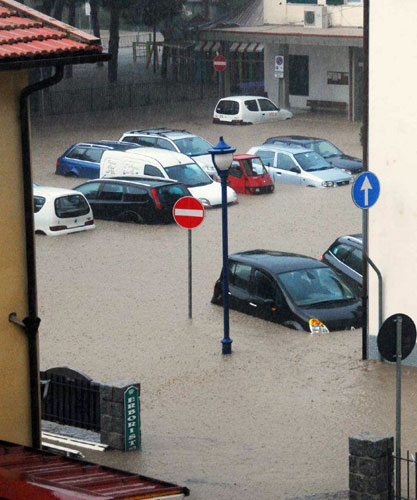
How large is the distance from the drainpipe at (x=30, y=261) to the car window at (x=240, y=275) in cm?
988

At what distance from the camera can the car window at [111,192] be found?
30531 millimetres

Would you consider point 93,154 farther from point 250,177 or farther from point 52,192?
point 52,192

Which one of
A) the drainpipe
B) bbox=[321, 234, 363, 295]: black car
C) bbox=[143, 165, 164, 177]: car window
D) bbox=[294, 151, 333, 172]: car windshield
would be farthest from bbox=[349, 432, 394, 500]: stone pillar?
bbox=[294, 151, 333, 172]: car windshield

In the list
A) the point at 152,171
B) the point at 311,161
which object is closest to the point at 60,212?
the point at 152,171

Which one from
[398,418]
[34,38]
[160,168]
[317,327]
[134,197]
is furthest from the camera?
[160,168]

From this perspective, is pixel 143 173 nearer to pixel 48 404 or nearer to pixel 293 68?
pixel 48 404

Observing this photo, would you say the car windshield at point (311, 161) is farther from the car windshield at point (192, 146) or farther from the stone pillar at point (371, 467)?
the stone pillar at point (371, 467)

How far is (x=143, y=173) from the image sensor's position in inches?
1297

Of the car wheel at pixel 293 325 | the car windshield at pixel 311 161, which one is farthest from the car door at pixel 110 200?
the car wheel at pixel 293 325

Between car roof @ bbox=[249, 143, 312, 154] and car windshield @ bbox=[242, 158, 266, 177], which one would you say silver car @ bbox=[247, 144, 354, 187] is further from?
car windshield @ bbox=[242, 158, 266, 177]

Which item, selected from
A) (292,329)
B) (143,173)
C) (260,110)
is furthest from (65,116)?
(292,329)

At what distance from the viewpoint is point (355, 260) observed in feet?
76.3

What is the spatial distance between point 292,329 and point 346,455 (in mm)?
6200

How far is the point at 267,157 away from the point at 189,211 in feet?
46.5
